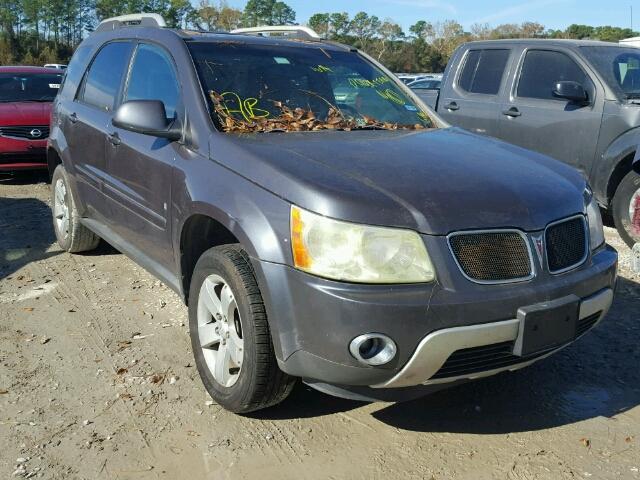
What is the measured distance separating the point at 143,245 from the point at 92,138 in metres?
1.09

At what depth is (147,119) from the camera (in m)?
3.46

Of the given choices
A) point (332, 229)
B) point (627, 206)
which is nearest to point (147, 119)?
point (332, 229)

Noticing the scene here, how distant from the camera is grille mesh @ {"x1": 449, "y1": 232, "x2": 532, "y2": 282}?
8.74ft

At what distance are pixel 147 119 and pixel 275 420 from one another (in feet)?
5.39

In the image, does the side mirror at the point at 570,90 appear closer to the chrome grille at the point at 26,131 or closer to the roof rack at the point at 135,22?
the roof rack at the point at 135,22

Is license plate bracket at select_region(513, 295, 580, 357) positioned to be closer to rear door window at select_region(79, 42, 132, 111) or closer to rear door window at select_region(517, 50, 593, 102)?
rear door window at select_region(79, 42, 132, 111)

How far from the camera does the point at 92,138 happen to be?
464cm

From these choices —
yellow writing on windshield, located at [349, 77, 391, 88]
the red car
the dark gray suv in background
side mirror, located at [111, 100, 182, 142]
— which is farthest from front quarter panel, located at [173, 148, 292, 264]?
the red car

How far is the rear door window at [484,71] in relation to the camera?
291 inches

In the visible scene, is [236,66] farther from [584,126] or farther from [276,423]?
[584,126]

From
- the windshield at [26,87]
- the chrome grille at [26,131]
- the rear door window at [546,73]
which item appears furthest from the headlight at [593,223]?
the windshield at [26,87]

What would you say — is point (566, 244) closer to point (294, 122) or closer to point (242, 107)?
point (294, 122)

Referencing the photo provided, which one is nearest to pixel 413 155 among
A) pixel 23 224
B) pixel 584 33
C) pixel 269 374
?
pixel 269 374

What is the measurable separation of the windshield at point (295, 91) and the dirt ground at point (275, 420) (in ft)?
4.68
